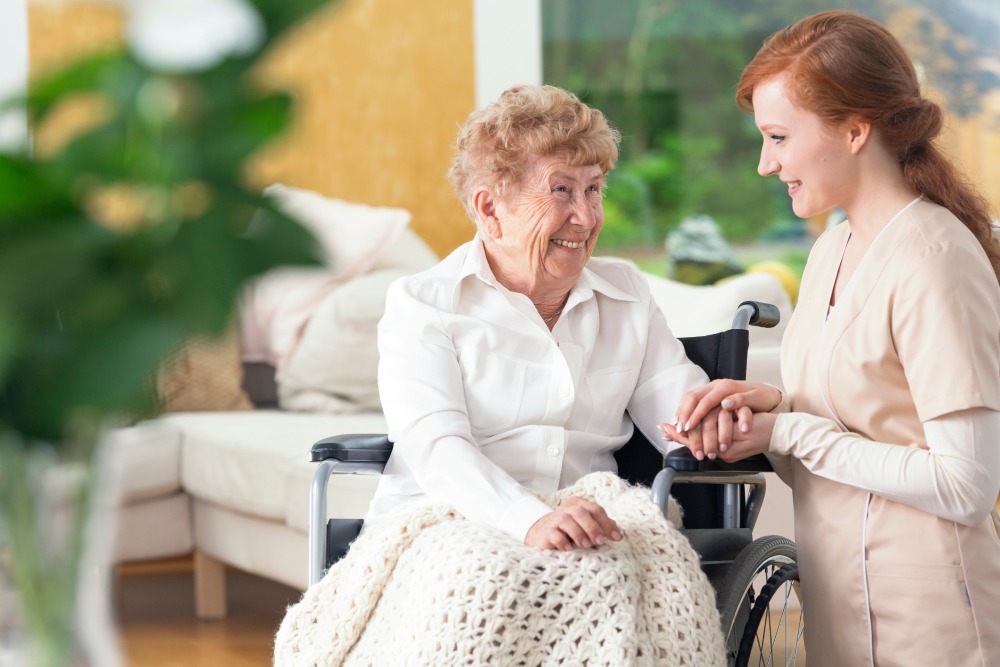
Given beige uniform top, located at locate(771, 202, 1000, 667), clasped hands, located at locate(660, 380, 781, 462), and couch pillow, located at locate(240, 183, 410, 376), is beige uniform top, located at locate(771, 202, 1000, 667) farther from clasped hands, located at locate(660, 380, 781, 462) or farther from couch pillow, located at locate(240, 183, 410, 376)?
couch pillow, located at locate(240, 183, 410, 376)

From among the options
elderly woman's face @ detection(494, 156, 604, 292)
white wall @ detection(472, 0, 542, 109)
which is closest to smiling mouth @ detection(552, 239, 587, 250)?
elderly woman's face @ detection(494, 156, 604, 292)

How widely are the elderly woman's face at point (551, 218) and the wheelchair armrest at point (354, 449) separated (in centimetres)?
36

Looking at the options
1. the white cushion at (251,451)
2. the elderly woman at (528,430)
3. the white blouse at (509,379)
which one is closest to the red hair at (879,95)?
the elderly woman at (528,430)

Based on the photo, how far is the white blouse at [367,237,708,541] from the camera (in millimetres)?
1832

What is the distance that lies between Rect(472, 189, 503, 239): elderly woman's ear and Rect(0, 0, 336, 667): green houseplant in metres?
1.71

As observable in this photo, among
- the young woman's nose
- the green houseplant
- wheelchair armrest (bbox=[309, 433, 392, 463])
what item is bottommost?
wheelchair armrest (bbox=[309, 433, 392, 463])

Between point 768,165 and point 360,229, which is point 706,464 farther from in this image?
point 360,229

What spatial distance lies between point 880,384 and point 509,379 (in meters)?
0.57

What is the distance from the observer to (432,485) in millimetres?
1766

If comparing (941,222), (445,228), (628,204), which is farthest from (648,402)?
(628,204)

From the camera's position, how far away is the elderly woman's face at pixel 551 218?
6.34 feet

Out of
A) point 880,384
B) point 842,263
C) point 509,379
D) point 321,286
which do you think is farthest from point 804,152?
point 321,286

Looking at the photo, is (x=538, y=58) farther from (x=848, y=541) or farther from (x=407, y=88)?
(x=848, y=541)

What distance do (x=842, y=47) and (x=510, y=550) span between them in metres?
0.82
